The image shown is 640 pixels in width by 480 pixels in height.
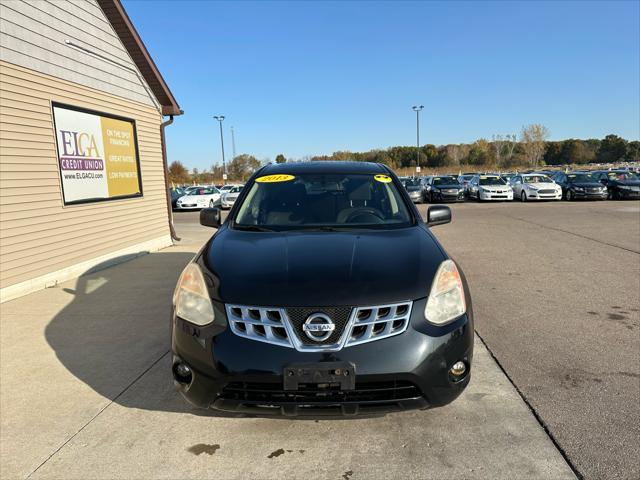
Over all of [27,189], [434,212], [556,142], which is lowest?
[434,212]

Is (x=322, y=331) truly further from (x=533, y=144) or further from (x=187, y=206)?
(x=533, y=144)

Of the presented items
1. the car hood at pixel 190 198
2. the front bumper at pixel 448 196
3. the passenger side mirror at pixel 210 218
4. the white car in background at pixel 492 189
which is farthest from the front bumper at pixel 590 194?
the passenger side mirror at pixel 210 218

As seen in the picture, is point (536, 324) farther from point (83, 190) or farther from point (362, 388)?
point (83, 190)

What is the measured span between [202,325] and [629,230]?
12.2 metres

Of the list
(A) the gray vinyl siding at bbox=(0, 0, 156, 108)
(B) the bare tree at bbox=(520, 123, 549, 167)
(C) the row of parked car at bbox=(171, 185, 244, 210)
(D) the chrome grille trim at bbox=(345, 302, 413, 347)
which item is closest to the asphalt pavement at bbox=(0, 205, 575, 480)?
(D) the chrome grille trim at bbox=(345, 302, 413, 347)

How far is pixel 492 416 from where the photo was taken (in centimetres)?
282

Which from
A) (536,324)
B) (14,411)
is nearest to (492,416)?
(536,324)

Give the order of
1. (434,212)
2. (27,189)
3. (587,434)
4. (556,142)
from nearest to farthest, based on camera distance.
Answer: (587,434)
(434,212)
(27,189)
(556,142)

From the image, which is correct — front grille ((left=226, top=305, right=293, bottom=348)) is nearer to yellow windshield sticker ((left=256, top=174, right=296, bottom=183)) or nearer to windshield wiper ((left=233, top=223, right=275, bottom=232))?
windshield wiper ((left=233, top=223, right=275, bottom=232))

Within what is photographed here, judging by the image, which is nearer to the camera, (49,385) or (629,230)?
(49,385)

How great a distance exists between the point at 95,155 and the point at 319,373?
294 inches

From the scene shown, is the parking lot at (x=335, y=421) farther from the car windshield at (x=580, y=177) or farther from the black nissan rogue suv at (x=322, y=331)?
the car windshield at (x=580, y=177)

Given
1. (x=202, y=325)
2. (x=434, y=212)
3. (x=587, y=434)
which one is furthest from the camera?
(x=434, y=212)

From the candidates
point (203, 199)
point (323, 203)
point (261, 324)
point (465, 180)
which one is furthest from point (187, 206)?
point (261, 324)
